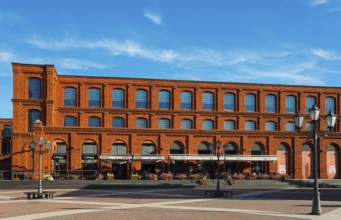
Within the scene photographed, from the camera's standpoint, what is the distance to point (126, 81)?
228 feet

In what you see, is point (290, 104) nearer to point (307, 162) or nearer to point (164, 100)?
point (307, 162)

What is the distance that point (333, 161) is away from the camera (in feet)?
212

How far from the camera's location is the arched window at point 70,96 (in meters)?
67.9

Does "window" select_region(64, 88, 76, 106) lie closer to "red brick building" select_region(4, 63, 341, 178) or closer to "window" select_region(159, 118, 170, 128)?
"red brick building" select_region(4, 63, 341, 178)

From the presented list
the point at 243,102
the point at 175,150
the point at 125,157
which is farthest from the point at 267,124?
the point at 125,157

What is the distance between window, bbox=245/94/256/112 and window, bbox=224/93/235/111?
2.18m

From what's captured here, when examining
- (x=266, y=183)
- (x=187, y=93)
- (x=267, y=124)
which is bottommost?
(x=266, y=183)

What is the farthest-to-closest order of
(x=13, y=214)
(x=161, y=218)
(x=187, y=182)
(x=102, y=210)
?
(x=187, y=182), (x=102, y=210), (x=13, y=214), (x=161, y=218)

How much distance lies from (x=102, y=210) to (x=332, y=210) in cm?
1049

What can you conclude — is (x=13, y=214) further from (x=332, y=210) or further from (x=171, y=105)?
(x=171, y=105)

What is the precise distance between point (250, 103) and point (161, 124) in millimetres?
13983

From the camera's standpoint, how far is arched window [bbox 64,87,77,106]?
67.9 m

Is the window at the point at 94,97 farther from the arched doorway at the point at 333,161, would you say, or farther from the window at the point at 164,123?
the arched doorway at the point at 333,161

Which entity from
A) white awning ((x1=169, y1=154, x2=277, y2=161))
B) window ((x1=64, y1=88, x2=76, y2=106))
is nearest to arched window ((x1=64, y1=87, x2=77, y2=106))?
window ((x1=64, y1=88, x2=76, y2=106))
